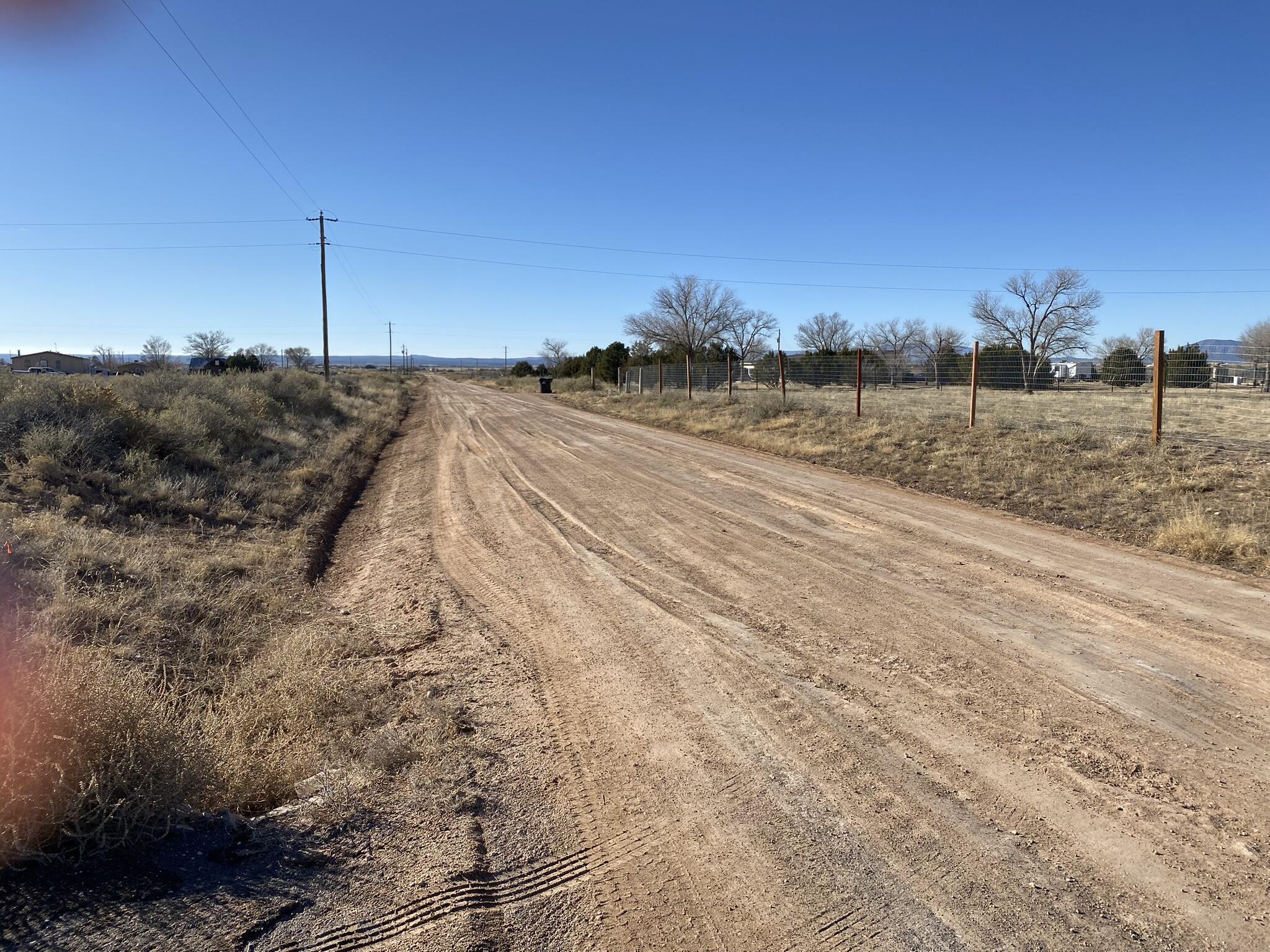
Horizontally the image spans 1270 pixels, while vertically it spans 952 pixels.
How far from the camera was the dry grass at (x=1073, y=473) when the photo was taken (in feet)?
27.0

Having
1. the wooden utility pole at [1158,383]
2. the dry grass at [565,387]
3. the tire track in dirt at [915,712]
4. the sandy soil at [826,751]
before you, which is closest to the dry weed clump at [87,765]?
the sandy soil at [826,751]

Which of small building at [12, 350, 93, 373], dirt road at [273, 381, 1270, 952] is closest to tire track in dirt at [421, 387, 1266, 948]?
dirt road at [273, 381, 1270, 952]

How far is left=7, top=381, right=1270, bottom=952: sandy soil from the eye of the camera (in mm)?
2779

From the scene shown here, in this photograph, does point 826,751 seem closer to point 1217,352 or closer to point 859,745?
point 859,745

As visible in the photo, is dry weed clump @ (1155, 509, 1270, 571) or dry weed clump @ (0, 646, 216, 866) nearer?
dry weed clump @ (0, 646, 216, 866)

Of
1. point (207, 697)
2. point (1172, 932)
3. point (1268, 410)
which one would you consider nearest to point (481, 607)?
point (207, 697)

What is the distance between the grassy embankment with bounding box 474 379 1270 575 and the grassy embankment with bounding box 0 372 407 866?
27.6 ft

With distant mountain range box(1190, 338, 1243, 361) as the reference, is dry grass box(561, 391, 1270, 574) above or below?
below

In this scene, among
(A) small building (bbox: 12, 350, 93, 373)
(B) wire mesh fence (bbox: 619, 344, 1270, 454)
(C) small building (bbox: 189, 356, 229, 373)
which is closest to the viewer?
(B) wire mesh fence (bbox: 619, 344, 1270, 454)

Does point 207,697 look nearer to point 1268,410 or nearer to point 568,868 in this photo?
point 568,868

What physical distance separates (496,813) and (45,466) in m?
8.38

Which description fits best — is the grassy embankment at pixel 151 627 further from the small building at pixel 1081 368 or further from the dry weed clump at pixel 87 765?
the small building at pixel 1081 368

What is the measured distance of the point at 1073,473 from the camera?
37.9 feet

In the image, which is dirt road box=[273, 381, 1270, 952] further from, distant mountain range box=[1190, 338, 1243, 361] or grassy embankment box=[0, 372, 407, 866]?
distant mountain range box=[1190, 338, 1243, 361]
